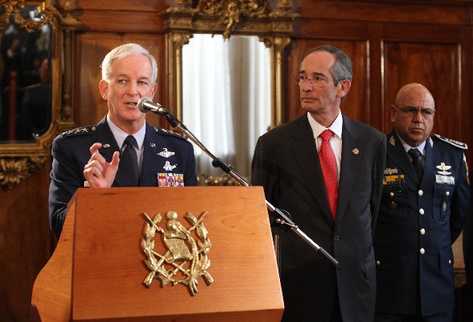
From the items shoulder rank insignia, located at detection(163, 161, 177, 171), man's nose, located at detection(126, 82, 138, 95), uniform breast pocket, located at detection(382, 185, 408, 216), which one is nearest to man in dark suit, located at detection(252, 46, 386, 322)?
uniform breast pocket, located at detection(382, 185, 408, 216)

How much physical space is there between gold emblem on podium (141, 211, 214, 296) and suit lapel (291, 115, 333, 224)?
106 cm

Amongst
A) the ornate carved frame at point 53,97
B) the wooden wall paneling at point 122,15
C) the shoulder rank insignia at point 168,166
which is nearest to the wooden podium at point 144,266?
the shoulder rank insignia at point 168,166

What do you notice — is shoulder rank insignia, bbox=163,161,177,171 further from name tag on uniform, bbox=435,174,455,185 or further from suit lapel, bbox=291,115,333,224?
name tag on uniform, bbox=435,174,455,185

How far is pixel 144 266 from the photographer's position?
197cm

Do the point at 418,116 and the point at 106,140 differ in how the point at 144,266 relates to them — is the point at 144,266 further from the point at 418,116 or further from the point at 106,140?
the point at 418,116

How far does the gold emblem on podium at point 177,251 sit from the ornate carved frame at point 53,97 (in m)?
3.06

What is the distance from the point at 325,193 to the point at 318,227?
0.14 m

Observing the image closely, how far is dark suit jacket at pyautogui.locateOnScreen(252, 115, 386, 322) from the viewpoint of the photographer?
3.01m

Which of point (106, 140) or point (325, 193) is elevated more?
point (106, 140)

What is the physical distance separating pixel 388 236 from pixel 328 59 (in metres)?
0.93

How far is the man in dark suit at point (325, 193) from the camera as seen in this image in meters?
3.02

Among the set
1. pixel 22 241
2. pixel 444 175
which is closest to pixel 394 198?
pixel 444 175

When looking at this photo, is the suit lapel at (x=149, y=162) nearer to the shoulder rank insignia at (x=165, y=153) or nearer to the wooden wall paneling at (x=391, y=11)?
the shoulder rank insignia at (x=165, y=153)

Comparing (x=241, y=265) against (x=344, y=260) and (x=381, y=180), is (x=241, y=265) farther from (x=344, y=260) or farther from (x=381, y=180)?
(x=381, y=180)
